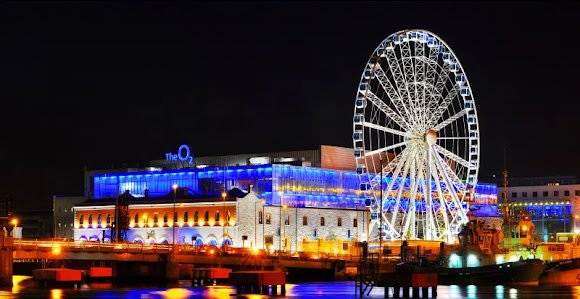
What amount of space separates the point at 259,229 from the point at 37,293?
238ft

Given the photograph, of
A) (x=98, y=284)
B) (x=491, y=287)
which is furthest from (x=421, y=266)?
(x=98, y=284)

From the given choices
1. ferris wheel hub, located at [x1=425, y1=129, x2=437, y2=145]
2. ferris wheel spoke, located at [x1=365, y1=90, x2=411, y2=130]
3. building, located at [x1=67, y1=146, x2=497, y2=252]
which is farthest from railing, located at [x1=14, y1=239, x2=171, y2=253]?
ferris wheel hub, located at [x1=425, y1=129, x2=437, y2=145]

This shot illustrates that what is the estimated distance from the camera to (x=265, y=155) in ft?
631

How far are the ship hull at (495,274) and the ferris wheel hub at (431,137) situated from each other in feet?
Answer: 83.2

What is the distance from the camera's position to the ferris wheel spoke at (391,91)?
151250 millimetres

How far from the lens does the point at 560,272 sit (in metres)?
130

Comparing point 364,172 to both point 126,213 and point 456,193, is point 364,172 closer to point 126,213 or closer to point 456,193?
point 456,193

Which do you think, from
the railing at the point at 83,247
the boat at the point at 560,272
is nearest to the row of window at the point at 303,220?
the railing at the point at 83,247

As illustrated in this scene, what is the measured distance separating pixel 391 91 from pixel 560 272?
34856 mm

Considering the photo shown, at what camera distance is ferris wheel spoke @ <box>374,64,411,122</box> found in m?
151

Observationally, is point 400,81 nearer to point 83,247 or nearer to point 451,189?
point 451,189

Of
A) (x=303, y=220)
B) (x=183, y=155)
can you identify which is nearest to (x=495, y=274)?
(x=303, y=220)

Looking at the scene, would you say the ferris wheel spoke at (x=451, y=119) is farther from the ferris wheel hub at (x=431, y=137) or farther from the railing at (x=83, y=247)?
the railing at (x=83, y=247)

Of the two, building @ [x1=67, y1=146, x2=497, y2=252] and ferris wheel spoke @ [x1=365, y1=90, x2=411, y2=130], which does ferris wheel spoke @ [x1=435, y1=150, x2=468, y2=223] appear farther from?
building @ [x1=67, y1=146, x2=497, y2=252]
